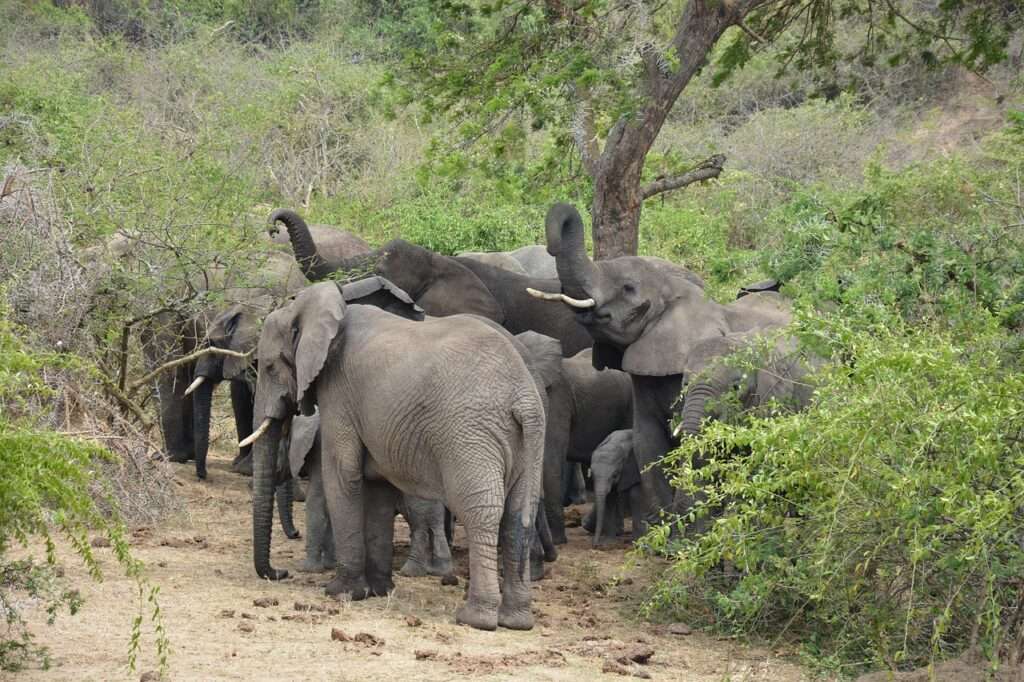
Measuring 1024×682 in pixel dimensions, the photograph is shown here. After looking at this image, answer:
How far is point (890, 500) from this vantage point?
19.5ft

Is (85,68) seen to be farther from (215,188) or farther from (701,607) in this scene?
(701,607)

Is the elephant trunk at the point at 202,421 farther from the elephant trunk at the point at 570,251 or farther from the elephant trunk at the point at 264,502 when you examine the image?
the elephant trunk at the point at 570,251

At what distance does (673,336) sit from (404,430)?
8.26 ft

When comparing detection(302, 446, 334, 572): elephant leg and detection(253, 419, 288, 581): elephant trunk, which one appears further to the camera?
detection(302, 446, 334, 572): elephant leg

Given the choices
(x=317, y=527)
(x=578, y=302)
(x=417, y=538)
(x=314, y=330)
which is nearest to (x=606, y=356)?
(x=578, y=302)

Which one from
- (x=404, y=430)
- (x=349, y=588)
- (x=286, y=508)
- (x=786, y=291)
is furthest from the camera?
(x=286, y=508)

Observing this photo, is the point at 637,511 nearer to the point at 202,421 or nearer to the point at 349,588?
the point at 349,588

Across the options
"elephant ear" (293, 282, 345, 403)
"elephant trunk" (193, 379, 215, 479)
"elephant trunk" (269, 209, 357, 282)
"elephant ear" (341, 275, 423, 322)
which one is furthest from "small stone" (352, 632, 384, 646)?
"elephant trunk" (193, 379, 215, 479)

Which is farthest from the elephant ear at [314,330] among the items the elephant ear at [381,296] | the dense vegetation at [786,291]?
the dense vegetation at [786,291]

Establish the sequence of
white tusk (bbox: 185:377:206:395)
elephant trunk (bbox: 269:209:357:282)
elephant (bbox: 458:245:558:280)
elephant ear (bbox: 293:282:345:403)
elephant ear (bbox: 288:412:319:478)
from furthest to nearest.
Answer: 1. elephant (bbox: 458:245:558:280)
2. white tusk (bbox: 185:377:206:395)
3. elephant trunk (bbox: 269:209:357:282)
4. elephant ear (bbox: 288:412:319:478)
5. elephant ear (bbox: 293:282:345:403)

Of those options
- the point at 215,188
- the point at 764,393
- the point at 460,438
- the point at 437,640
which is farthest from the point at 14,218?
the point at 764,393

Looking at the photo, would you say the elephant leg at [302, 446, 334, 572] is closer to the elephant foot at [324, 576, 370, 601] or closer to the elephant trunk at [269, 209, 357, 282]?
the elephant foot at [324, 576, 370, 601]

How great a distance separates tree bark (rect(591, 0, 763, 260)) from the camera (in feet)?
37.6

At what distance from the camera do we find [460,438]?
304 inches
